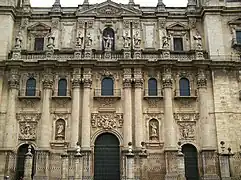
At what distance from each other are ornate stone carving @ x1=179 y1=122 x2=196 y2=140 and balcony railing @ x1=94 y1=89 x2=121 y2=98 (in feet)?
17.2

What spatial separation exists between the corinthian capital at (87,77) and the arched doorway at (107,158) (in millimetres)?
3931

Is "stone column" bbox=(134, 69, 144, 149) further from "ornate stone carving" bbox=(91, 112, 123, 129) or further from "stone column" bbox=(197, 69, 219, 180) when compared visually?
"stone column" bbox=(197, 69, 219, 180)

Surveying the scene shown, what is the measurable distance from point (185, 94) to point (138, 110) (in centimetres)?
402

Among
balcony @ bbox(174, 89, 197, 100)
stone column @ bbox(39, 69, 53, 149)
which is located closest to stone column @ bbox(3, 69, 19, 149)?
stone column @ bbox(39, 69, 53, 149)

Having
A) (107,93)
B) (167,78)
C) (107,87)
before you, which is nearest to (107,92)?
(107,93)

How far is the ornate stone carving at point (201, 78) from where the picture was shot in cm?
2770

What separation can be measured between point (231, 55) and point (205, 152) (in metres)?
8.12

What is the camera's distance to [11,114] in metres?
26.9

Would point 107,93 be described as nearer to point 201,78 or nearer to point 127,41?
point 127,41

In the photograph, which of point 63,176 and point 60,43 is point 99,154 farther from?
point 60,43

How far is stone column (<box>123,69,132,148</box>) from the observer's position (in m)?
26.2

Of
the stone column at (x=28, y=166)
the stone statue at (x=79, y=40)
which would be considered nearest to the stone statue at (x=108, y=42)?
the stone statue at (x=79, y=40)

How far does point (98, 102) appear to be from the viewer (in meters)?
27.5

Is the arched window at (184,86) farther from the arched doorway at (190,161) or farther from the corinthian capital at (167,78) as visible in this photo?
the arched doorway at (190,161)
